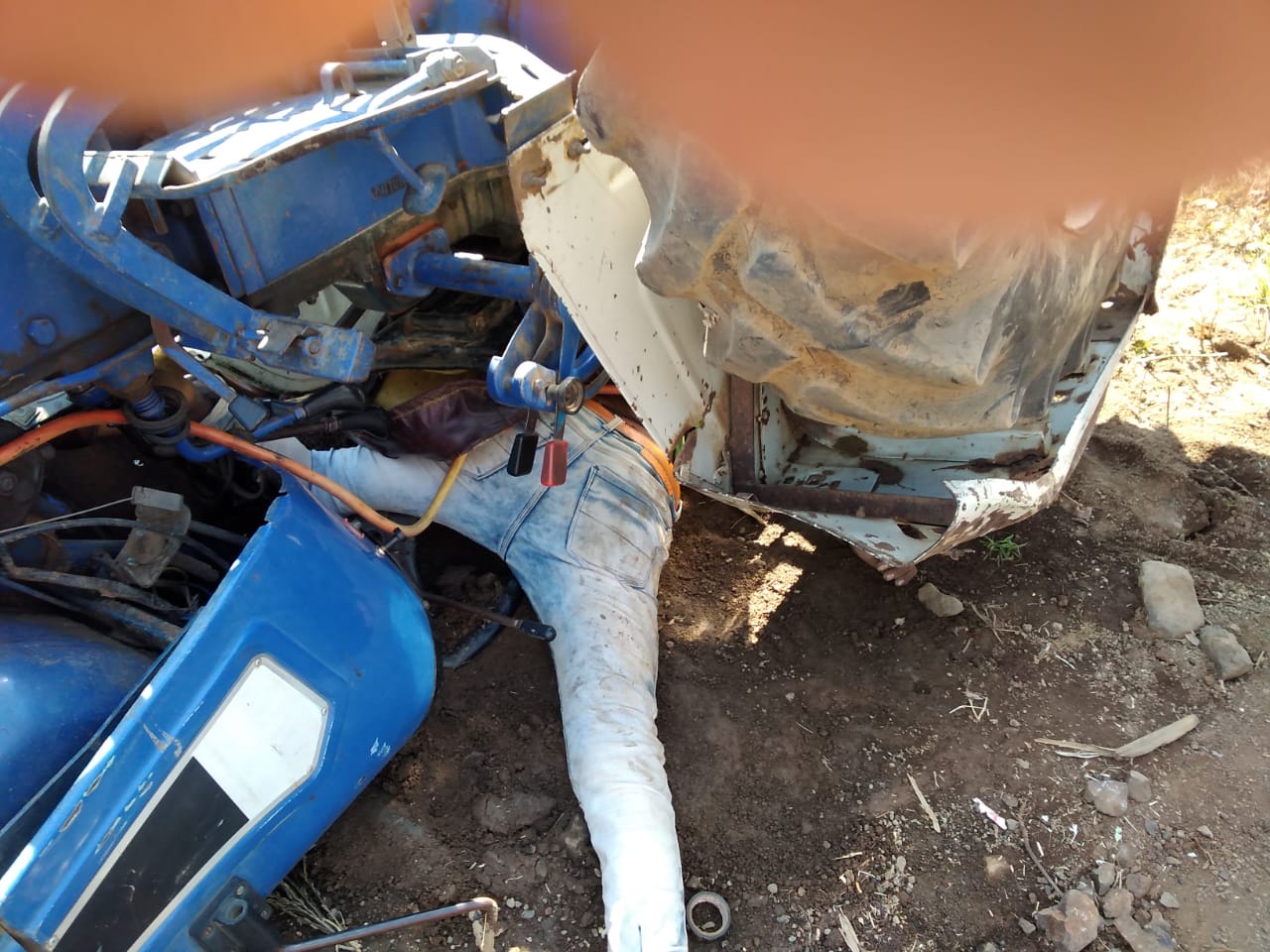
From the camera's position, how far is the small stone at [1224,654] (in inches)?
74.6

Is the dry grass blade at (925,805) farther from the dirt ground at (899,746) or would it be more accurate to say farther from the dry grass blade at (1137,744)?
the dry grass blade at (1137,744)

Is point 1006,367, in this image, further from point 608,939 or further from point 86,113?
point 86,113

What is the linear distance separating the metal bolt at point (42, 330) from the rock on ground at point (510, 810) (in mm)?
1120

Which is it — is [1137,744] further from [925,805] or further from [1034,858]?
[925,805]

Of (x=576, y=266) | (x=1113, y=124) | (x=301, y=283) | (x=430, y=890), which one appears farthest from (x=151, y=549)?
(x=1113, y=124)

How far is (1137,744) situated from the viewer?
1806 mm

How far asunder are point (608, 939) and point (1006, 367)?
3.74 ft

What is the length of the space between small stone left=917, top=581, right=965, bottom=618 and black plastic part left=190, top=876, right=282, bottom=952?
4.77ft

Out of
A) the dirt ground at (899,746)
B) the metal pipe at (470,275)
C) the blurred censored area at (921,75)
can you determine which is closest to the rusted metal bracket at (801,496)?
the dirt ground at (899,746)

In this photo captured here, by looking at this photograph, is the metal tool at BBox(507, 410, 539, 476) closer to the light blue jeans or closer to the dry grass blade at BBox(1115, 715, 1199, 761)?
the light blue jeans

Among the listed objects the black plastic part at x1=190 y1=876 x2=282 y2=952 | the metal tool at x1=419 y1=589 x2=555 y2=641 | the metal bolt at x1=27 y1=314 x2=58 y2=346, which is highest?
the metal bolt at x1=27 y1=314 x2=58 y2=346

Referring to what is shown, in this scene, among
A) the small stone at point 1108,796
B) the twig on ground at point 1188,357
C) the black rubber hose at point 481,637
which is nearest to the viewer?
the small stone at point 1108,796

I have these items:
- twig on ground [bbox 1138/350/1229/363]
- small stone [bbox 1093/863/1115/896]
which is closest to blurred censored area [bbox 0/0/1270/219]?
small stone [bbox 1093/863/1115/896]

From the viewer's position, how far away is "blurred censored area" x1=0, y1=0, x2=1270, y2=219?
29 cm
